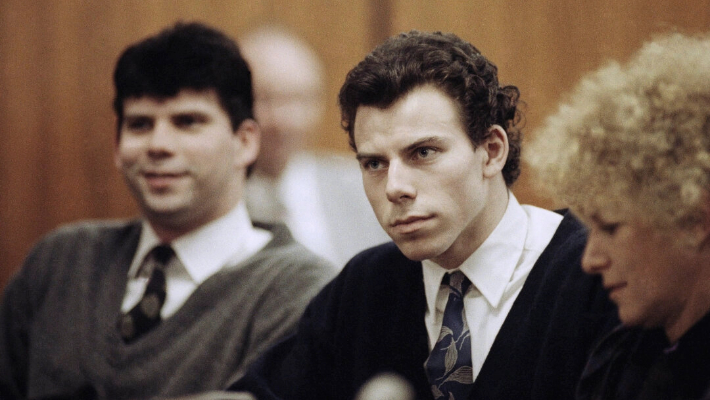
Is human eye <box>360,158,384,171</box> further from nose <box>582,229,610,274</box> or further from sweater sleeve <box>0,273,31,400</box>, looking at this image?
sweater sleeve <box>0,273,31,400</box>

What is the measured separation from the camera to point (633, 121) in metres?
0.89

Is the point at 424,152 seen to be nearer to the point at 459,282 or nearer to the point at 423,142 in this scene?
the point at 423,142

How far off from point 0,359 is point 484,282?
1.28 m

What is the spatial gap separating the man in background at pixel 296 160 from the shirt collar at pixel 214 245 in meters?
0.67

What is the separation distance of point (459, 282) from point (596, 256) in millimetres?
362

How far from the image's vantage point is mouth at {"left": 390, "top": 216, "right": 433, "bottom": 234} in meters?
1.18

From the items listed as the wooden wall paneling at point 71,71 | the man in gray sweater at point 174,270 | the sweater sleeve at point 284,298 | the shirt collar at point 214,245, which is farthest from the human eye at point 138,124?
the wooden wall paneling at point 71,71

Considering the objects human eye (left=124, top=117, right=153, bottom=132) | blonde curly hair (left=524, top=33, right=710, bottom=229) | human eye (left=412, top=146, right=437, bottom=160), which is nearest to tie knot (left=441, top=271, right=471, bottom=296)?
human eye (left=412, top=146, right=437, bottom=160)

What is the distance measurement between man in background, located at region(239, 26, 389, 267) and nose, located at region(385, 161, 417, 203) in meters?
1.33

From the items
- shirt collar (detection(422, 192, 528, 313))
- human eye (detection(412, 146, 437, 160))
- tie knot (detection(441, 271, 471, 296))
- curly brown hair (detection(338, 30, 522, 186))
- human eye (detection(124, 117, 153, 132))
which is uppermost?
curly brown hair (detection(338, 30, 522, 186))

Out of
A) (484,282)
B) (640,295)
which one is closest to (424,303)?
(484,282)

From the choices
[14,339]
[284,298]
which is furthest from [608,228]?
[14,339]

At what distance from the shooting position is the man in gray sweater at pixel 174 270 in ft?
5.52

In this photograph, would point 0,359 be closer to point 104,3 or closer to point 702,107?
point 104,3
